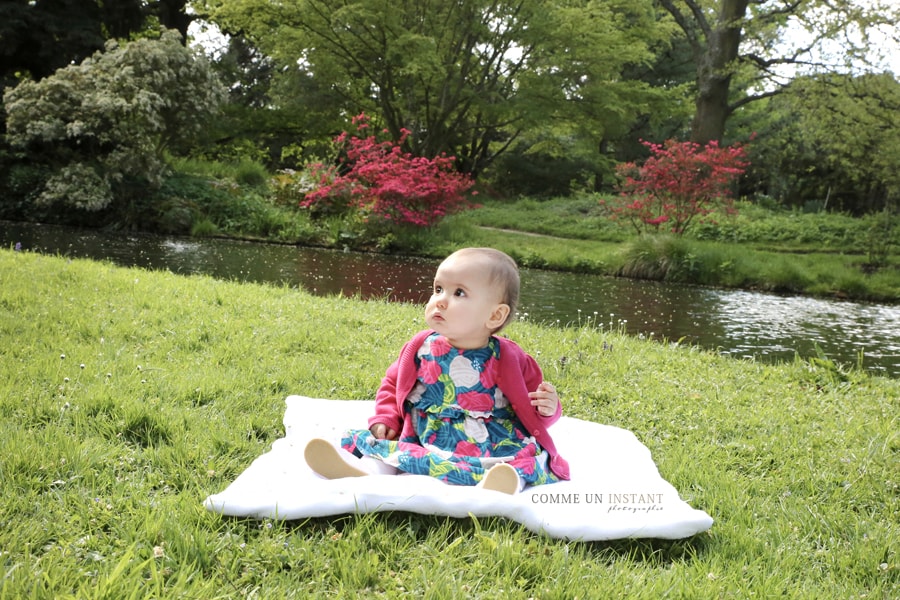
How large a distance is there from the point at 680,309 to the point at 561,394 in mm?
5113

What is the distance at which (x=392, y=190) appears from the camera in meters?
12.0

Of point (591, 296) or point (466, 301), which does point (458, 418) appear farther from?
point (591, 296)

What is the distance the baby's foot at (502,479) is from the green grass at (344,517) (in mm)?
152

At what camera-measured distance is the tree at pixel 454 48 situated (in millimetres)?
14266

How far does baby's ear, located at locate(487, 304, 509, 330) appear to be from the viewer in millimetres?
2340

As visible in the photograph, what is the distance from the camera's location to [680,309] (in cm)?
816

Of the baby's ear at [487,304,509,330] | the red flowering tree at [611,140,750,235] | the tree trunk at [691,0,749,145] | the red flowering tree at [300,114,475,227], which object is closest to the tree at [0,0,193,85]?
the red flowering tree at [300,114,475,227]

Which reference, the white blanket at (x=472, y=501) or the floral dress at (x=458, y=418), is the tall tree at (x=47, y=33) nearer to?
the floral dress at (x=458, y=418)

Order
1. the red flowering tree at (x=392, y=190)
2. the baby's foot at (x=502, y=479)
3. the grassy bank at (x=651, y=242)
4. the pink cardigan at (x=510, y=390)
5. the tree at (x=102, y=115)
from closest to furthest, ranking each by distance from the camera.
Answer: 1. the baby's foot at (x=502, y=479)
2. the pink cardigan at (x=510, y=390)
3. the grassy bank at (x=651, y=242)
4. the red flowering tree at (x=392, y=190)
5. the tree at (x=102, y=115)

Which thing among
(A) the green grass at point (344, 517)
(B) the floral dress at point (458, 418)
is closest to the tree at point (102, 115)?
(A) the green grass at point (344, 517)

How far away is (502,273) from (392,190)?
32.4 feet

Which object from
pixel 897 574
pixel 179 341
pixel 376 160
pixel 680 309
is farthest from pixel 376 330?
pixel 376 160

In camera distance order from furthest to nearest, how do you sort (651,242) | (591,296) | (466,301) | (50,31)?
(50,31) → (651,242) → (591,296) → (466,301)

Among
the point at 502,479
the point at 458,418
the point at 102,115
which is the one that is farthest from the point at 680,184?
the point at 102,115
